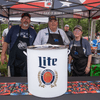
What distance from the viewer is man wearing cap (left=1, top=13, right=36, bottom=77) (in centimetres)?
165

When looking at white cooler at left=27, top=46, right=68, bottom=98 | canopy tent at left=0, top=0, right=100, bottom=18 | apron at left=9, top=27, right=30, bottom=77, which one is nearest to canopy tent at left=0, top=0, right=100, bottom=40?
canopy tent at left=0, top=0, right=100, bottom=18

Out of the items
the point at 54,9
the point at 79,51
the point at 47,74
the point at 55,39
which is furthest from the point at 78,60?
the point at 54,9

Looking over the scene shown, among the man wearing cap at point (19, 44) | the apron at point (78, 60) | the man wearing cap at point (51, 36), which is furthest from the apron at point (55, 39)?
the apron at point (78, 60)

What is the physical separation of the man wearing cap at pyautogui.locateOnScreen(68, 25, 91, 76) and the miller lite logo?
5.01 feet

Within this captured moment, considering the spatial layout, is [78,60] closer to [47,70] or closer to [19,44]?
[19,44]

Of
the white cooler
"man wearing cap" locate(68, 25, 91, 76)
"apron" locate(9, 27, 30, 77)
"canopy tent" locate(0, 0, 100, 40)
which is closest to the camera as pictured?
the white cooler

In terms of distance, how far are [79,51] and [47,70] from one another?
162 centimetres

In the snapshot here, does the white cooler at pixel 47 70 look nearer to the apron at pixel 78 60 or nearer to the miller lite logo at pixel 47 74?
the miller lite logo at pixel 47 74

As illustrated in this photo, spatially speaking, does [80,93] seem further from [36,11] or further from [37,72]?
[36,11]

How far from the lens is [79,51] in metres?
2.01

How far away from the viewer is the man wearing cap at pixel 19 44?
165 cm

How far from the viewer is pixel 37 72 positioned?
1.63 ft

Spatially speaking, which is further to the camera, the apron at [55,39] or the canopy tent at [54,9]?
the canopy tent at [54,9]

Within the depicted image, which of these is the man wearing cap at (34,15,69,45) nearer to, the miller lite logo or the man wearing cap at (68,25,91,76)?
the man wearing cap at (68,25,91,76)
